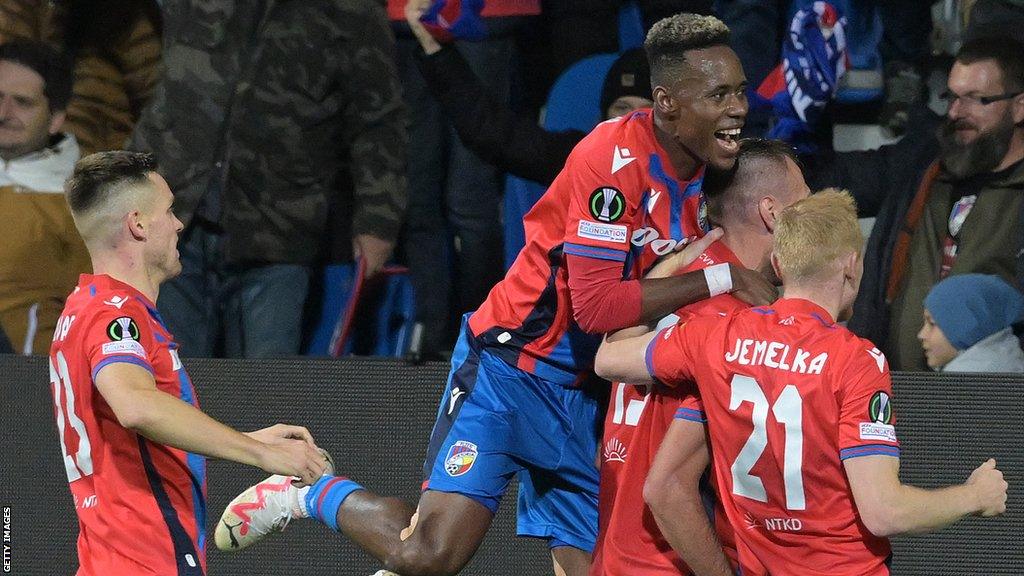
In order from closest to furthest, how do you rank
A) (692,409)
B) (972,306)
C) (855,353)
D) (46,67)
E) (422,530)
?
(855,353) < (692,409) < (422,530) < (972,306) < (46,67)

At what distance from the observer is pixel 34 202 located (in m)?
5.77

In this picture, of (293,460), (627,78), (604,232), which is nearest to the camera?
(293,460)

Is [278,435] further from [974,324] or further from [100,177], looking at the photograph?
[974,324]

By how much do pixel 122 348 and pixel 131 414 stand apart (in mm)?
189

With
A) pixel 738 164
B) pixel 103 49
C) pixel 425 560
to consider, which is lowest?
pixel 425 560

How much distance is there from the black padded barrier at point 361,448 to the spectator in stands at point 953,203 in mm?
464

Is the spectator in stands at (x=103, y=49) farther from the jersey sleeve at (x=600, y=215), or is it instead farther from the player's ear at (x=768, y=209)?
the player's ear at (x=768, y=209)

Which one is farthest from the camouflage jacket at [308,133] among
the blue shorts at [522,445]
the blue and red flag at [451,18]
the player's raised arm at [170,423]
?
the player's raised arm at [170,423]

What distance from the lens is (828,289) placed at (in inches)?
126

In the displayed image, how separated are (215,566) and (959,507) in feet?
9.50

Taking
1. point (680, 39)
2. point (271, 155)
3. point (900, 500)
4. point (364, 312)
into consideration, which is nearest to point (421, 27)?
point (271, 155)

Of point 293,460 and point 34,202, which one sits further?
point 34,202

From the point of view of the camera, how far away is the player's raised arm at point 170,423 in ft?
10.7

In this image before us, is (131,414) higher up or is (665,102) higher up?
(665,102)
